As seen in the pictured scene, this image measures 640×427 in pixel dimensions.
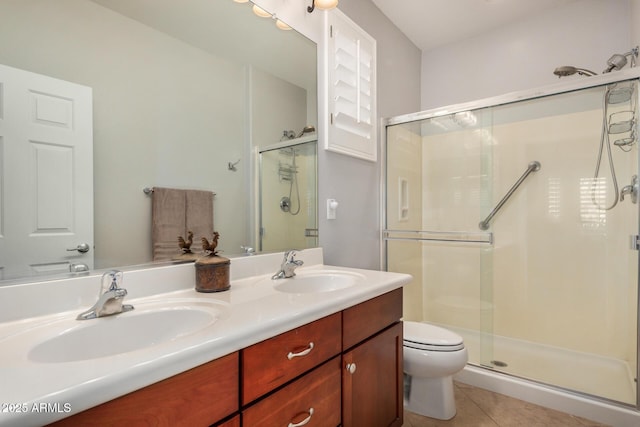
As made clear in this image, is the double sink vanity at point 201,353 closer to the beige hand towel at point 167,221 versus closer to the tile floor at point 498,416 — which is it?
the beige hand towel at point 167,221

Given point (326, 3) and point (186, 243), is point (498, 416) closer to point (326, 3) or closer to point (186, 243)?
point (186, 243)

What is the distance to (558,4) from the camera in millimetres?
2342

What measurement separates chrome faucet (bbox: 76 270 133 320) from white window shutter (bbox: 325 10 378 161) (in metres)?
1.24

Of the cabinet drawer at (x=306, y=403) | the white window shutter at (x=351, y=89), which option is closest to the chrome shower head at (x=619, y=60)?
the white window shutter at (x=351, y=89)

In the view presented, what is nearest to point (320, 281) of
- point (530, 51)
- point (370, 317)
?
point (370, 317)

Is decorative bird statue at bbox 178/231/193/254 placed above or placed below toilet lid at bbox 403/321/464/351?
above

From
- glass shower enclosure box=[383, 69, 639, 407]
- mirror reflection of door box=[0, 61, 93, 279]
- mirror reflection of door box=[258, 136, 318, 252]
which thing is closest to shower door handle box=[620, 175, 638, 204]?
glass shower enclosure box=[383, 69, 639, 407]

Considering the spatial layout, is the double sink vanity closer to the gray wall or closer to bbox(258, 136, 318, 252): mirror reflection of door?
bbox(258, 136, 318, 252): mirror reflection of door

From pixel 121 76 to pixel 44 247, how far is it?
59 cm

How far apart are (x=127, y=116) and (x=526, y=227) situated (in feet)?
8.54

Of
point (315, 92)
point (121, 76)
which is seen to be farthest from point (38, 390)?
point (315, 92)

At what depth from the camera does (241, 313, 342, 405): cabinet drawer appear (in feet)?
2.49

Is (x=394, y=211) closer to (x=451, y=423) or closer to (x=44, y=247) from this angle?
(x=451, y=423)

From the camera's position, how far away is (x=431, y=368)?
1637 millimetres
